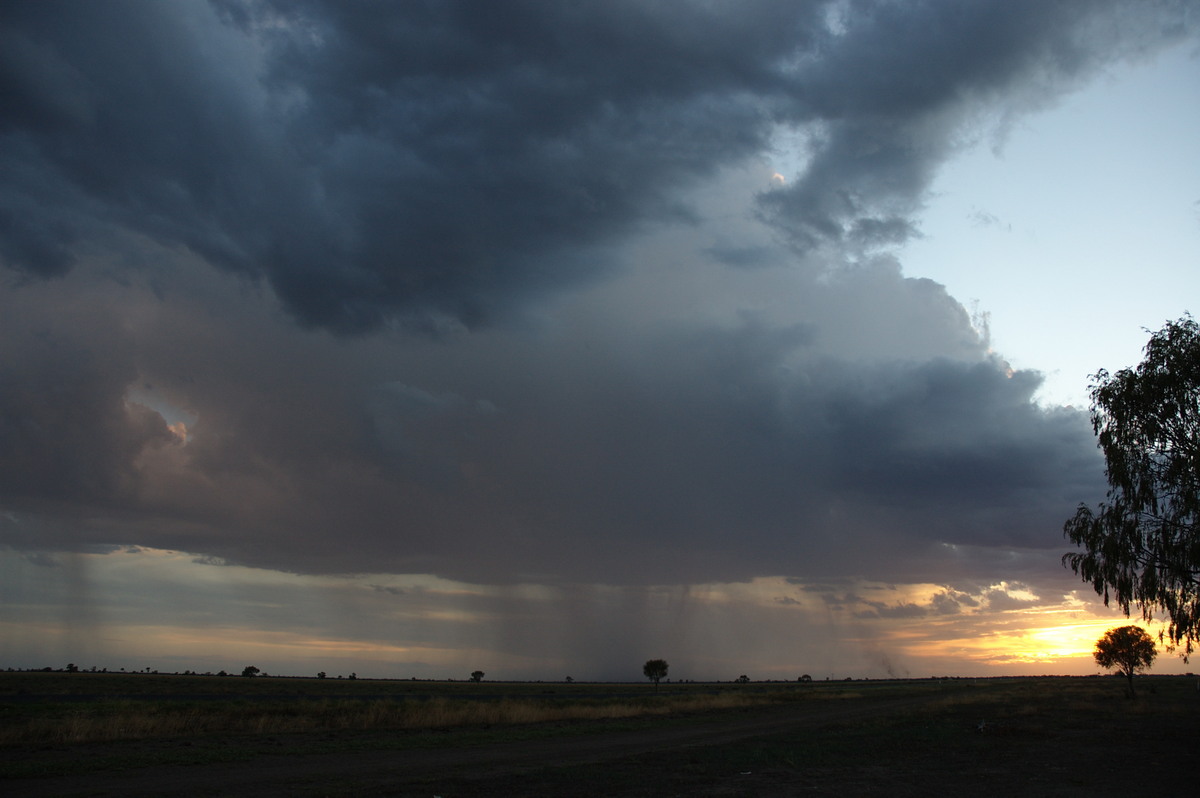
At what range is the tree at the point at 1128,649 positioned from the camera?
6756 centimetres

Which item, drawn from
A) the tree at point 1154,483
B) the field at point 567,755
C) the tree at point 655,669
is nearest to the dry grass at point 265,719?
the field at point 567,755

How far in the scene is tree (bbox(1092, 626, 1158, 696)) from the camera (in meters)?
67.6

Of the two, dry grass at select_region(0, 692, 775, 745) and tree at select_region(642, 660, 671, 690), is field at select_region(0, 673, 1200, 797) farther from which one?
tree at select_region(642, 660, 671, 690)

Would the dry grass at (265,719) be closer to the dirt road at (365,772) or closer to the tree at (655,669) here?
the dirt road at (365,772)

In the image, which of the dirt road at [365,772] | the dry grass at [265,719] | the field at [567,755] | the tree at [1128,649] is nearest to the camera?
the dirt road at [365,772]

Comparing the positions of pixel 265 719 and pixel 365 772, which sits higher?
pixel 365 772

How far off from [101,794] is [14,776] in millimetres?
4616

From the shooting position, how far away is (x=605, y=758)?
26062 mm

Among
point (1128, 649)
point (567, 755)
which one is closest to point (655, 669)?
point (1128, 649)

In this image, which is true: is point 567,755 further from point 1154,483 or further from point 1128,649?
point 1128,649

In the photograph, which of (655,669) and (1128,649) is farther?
(655,669)

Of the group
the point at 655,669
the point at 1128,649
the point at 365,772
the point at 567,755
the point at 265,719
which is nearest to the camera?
the point at 365,772

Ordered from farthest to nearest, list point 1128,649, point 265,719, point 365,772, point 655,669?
point 655,669, point 1128,649, point 265,719, point 365,772

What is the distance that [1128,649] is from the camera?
6762 centimetres
